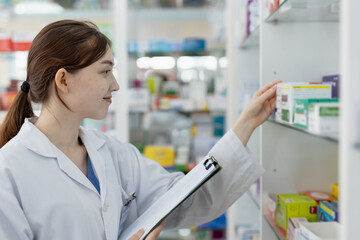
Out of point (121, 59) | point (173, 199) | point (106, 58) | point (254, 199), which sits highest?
point (121, 59)

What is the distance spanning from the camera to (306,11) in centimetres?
129

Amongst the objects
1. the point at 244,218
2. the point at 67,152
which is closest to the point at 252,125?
the point at 67,152

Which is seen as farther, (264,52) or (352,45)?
(264,52)

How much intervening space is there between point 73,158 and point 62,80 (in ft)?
1.07

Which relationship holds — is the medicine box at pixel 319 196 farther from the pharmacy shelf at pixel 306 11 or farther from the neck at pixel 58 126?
the neck at pixel 58 126

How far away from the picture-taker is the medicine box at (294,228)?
114cm

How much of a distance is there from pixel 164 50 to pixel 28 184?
7.21 feet

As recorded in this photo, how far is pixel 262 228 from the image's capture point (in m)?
1.51

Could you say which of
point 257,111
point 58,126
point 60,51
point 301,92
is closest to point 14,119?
point 58,126

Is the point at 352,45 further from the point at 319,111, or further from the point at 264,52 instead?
the point at 264,52

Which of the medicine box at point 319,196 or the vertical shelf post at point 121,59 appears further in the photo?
the vertical shelf post at point 121,59

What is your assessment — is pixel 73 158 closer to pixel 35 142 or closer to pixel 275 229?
pixel 35 142

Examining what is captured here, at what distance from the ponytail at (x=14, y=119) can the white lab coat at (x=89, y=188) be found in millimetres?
134

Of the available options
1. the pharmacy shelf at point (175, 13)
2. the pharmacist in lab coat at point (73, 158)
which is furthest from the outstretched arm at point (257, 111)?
the pharmacy shelf at point (175, 13)
